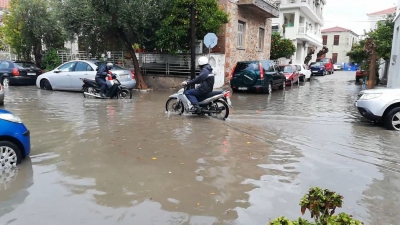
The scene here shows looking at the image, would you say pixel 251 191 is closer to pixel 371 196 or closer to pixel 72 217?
pixel 371 196

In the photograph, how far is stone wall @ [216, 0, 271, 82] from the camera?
1834cm

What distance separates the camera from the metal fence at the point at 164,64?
1739 cm

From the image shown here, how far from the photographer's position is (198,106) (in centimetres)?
922

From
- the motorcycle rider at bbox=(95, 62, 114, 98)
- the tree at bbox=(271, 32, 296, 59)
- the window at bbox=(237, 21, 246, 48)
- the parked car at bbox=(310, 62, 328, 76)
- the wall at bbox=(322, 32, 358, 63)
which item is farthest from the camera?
the wall at bbox=(322, 32, 358, 63)

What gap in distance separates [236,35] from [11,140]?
52.8 feet

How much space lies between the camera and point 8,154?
5047 mm

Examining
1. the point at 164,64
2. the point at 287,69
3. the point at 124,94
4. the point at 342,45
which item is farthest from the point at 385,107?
the point at 342,45

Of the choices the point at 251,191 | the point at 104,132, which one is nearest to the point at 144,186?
the point at 251,191

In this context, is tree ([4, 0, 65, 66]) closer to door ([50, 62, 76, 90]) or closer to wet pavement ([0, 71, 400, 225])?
door ([50, 62, 76, 90])

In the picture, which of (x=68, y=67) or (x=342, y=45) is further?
(x=342, y=45)

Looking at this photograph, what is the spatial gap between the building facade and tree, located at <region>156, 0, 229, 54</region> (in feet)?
6.49

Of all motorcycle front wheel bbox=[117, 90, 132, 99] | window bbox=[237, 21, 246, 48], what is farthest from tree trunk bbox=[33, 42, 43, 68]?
window bbox=[237, 21, 246, 48]

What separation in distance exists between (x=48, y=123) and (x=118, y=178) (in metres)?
4.45

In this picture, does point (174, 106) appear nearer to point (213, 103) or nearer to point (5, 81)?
point (213, 103)
